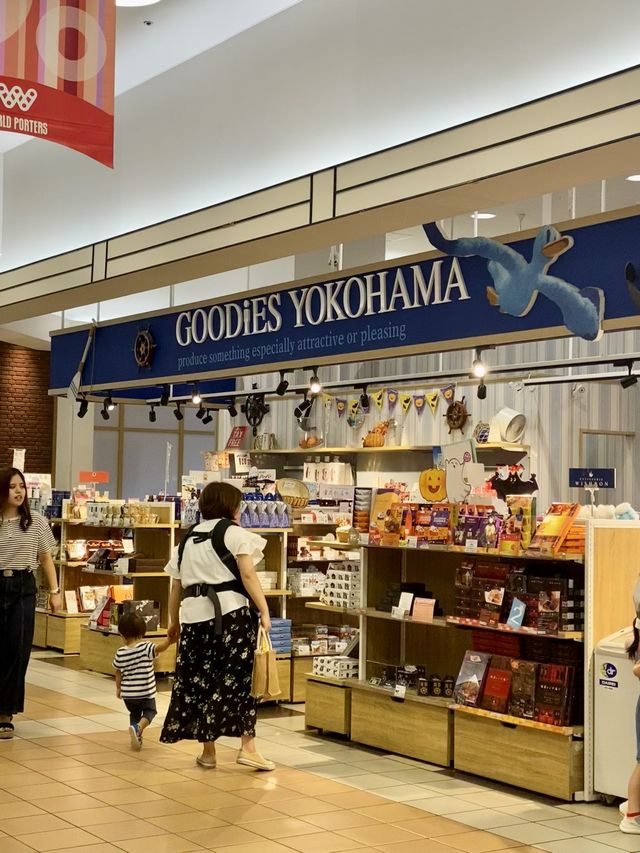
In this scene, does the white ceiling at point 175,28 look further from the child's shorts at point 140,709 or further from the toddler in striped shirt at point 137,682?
the child's shorts at point 140,709

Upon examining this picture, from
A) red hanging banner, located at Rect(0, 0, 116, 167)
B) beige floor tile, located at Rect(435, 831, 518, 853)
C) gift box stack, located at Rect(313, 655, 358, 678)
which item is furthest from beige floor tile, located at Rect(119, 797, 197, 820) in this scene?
red hanging banner, located at Rect(0, 0, 116, 167)

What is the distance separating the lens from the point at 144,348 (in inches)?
366

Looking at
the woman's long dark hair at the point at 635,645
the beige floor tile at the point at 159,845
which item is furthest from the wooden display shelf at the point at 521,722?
the beige floor tile at the point at 159,845

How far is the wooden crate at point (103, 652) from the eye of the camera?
10.0m

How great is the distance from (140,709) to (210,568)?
56.1 inches

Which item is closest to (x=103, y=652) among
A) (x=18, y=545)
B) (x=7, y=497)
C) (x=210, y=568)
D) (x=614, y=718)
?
(x=18, y=545)

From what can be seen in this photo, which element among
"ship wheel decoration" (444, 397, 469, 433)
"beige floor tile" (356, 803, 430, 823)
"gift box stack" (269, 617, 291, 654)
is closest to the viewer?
"beige floor tile" (356, 803, 430, 823)

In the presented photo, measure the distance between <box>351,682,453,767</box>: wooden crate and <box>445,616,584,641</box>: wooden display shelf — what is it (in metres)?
0.50

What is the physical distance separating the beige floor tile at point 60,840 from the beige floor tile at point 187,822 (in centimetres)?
37

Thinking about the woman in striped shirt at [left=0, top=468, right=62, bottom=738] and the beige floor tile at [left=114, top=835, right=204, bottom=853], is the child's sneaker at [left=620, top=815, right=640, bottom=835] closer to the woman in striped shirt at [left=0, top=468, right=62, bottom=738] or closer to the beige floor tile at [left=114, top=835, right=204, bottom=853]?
the beige floor tile at [left=114, top=835, right=204, bottom=853]

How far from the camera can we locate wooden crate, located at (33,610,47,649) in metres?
12.0

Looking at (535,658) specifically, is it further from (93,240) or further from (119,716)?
(93,240)

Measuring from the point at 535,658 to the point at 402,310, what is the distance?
2152mm

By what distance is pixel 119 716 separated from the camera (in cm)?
823
